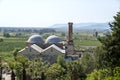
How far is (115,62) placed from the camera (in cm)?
1947

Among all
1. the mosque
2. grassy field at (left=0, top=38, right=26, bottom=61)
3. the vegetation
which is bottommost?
grassy field at (left=0, top=38, right=26, bottom=61)

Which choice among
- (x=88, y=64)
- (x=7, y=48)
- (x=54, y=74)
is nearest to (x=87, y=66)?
(x=88, y=64)

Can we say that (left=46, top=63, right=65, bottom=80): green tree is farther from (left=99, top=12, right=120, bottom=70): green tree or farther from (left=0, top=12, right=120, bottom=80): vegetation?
(left=99, top=12, right=120, bottom=70): green tree

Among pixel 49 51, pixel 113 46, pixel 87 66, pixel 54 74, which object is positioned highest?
pixel 113 46

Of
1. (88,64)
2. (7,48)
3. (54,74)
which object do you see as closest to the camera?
(54,74)

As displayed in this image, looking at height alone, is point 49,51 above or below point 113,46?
below

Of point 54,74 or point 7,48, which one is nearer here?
point 54,74

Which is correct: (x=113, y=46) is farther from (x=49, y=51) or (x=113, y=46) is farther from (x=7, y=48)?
(x=7, y=48)

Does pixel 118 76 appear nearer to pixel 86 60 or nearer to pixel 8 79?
pixel 86 60

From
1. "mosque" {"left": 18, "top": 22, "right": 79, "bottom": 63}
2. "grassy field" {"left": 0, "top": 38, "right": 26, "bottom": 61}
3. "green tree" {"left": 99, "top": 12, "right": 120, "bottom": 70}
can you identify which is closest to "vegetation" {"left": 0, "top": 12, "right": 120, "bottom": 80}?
"green tree" {"left": 99, "top": 12, "right": 120, "bottom": 70}

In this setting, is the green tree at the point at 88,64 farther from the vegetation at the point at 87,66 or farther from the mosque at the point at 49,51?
the mosque at the point at 49,51

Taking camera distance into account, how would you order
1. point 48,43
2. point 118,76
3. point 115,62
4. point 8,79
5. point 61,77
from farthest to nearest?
point 48,43 → point 8,79 → point 61,77 → point 115,62 → point 118,76

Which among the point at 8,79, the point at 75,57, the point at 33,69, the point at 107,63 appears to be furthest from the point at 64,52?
the point at 107,63

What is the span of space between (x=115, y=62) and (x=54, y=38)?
1161 inches
